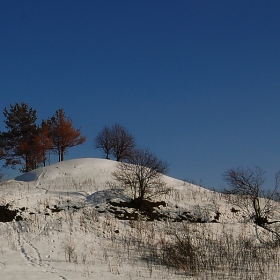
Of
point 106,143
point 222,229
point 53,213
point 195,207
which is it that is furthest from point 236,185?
point 106,143

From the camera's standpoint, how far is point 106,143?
152ft

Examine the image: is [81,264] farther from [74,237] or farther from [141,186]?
[141,186]

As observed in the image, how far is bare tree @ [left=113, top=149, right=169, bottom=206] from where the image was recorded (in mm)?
23047

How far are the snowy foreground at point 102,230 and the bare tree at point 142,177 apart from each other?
749 mm

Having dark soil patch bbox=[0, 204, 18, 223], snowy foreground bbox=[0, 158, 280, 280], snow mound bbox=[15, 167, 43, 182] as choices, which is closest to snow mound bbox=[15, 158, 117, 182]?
snow mound bbox=[15, 167, 43, 182]

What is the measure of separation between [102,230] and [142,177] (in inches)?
275

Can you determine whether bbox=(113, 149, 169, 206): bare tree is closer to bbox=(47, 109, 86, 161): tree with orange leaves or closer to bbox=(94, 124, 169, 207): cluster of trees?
bbox=(94, 124, 169, 207): cluster of trees

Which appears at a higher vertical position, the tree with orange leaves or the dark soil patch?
the tree with orange leaves

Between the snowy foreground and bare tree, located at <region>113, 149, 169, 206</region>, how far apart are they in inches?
29.5

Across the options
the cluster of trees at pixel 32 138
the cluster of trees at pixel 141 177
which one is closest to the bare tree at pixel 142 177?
the cluster of trees at pixel 141 177

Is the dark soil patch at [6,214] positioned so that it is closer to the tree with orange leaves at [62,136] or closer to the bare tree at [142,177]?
the bare tree at [142,177]

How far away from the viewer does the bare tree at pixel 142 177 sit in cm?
2305

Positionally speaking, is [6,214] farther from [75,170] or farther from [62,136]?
[62,136]

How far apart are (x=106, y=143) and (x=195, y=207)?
83.5 feet
